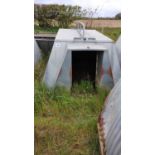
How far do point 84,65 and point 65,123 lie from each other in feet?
2.29

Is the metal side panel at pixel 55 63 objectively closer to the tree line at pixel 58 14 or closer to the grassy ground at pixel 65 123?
the grassy ground at pixel 65 123

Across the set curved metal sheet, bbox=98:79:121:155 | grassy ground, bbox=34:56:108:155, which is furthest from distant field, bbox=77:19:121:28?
grassy ground, bbox=34:56:108:155

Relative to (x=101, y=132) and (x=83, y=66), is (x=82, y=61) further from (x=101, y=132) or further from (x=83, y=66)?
(x=101, y=132)

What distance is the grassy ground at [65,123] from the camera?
5.08 ft

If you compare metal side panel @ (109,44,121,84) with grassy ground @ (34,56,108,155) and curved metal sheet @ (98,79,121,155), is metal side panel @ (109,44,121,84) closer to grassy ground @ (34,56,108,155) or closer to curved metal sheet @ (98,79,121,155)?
grassy ground @ (34,56,108,155)

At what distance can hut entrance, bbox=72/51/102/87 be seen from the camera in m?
2.24

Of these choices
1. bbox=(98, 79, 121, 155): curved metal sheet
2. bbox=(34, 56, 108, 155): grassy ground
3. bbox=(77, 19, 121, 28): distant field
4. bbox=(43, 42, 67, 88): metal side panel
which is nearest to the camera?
bbox=(98, 79, 121, 155): curved metal sheet

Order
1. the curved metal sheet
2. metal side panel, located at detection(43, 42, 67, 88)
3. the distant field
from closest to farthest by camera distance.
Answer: the curved metal sheet < the distant field < metal side panel, located at detection(43, 42, 67, 88)

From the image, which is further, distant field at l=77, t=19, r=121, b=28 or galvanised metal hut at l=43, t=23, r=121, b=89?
galvanised metal hut at l=43, t=23, r=121, b=89

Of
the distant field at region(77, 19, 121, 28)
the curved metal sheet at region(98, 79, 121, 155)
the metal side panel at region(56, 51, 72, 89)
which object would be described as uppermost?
the distant field at region(77, 19, 121, 28)

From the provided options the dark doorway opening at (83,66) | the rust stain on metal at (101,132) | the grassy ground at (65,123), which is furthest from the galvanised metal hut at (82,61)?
the rust stain on metal at (101,132)

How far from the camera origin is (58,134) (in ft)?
5.25
